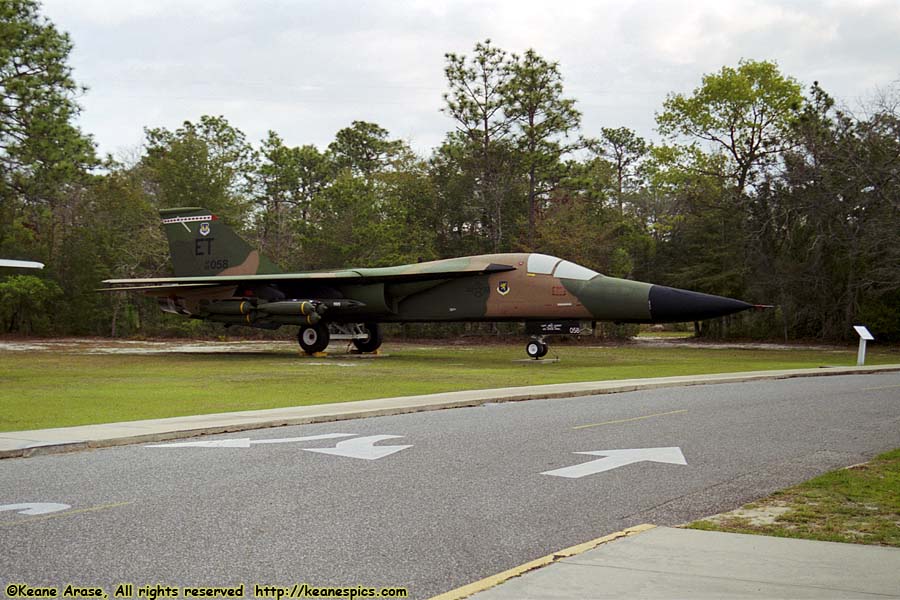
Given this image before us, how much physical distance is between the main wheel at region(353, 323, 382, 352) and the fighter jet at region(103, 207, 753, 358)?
0.12 ft

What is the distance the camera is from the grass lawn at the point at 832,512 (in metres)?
6.23

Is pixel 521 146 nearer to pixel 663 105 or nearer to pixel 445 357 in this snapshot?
pixel 663 105

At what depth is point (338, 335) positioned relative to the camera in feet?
102

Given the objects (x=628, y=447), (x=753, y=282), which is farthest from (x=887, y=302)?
(x=628, y=447)

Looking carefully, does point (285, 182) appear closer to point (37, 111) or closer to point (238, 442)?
point (37, 111)

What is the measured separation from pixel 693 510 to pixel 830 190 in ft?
112

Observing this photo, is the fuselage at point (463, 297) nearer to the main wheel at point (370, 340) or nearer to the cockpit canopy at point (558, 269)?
the cockpit canopy at point (558, 269)

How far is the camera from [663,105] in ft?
190

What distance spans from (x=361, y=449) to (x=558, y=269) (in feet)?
57.9

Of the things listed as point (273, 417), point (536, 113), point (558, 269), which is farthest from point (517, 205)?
point (273, 417)

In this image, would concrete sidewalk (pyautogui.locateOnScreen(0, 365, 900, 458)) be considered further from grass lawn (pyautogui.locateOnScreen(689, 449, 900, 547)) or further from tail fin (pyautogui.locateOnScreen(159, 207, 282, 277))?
tail fin (pyautogui.locateOnScreen(159, 207, 282, 277))

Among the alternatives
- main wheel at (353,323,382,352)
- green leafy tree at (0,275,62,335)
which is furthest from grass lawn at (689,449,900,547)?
green leafy tree at (0,275,62,335)

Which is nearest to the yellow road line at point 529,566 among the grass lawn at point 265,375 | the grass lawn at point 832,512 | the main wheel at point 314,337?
Answer: the grass lawn at point 832,512

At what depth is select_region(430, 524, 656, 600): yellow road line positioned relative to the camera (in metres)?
4.77
